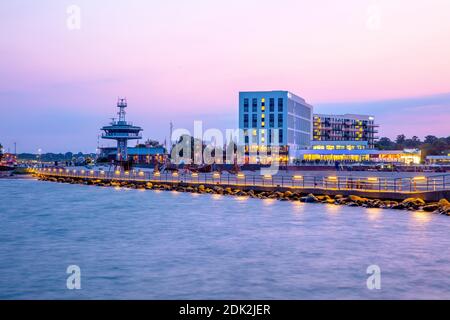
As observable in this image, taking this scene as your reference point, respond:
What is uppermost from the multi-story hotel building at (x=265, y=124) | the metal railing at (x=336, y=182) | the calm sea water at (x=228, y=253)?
the multi-story hotel building at (x=265, y=124)

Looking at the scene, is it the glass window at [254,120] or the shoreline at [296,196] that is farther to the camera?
the glass window at [254,120]

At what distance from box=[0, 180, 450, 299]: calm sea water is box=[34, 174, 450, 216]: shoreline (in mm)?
1593

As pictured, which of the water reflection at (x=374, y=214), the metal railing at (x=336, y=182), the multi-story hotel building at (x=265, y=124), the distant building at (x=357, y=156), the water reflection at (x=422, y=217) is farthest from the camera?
the distant building at (x=357, y=156)

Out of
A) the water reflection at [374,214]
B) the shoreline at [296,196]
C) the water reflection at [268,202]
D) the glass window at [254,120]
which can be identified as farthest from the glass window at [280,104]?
the water reflection at [374,214]

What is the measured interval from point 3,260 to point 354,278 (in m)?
→ 16.2

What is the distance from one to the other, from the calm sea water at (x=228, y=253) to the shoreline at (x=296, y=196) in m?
1.59

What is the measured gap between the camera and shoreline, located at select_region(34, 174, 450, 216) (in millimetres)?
42312

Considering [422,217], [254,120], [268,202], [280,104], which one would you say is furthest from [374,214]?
[254,120]

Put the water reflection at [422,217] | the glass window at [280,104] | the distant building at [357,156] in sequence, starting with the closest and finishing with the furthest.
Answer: the water reflection at [422,217], the glass window at [280,104], the distant building at [357,156]

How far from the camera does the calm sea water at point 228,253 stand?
68.5 feet

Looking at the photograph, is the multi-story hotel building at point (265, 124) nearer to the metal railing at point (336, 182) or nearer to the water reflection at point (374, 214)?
the metal railing at point (336, 182)

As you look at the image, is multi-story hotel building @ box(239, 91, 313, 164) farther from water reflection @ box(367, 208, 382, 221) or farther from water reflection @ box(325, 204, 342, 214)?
→ water reflection @ box(367, 208, 382, 221)

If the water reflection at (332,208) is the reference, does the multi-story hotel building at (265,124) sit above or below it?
above

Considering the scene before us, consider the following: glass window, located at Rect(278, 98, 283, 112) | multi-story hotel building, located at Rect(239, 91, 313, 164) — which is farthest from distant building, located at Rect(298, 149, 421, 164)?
glass window, located at Rect(278, 98, 283, 112)
